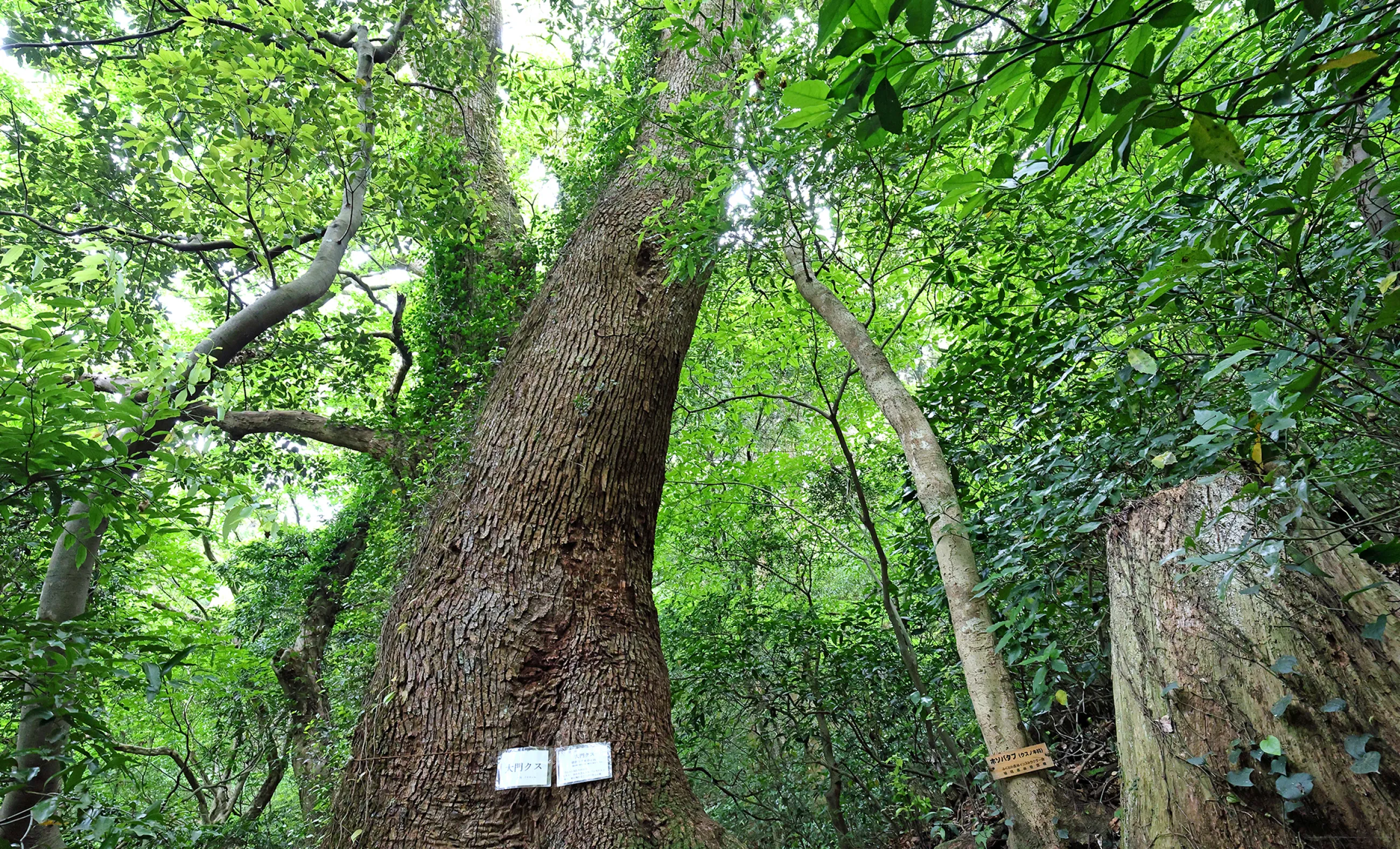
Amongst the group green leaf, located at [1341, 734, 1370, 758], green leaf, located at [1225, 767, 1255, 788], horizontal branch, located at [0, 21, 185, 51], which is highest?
horizontal branch, located at [0, 21, 185, 51]

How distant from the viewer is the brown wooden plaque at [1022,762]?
2400 mm

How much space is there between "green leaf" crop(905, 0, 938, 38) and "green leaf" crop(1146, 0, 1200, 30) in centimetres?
28

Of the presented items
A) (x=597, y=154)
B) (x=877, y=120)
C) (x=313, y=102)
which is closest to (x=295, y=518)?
(x=597, y=154)

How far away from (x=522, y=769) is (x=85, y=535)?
170cm

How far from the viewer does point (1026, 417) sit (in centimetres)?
307

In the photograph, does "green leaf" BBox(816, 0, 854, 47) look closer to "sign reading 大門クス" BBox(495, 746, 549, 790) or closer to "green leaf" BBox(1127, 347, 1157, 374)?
"green leaf" BBox(1127, 347, 1157, 374)

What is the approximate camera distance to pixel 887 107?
2.94 feet

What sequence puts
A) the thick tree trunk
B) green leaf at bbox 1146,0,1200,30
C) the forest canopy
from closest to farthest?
green leaf at bbox 1146,0,1200,30
the forest canopy
the thick tree trunk

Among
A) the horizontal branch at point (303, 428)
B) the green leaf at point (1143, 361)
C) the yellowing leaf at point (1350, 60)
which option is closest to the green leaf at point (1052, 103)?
the yellowing leaf at point (1350, 60)

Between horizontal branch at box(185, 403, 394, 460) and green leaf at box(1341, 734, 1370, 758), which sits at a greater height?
horizontal branch at box(185, 403, 394, 460)

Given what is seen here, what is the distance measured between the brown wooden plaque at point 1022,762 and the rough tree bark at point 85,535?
2.87 m

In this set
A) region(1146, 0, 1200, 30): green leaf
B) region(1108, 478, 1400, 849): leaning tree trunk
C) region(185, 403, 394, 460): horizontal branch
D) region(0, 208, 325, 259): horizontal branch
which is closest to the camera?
region(1146, 0, 1200, 30): green leaf

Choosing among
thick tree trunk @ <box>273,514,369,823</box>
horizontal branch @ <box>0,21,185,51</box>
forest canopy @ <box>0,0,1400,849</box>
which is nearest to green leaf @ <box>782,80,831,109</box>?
forest canopy @ <box>0,0,1400,849</box>

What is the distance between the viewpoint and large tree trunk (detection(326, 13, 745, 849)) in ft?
8.21
